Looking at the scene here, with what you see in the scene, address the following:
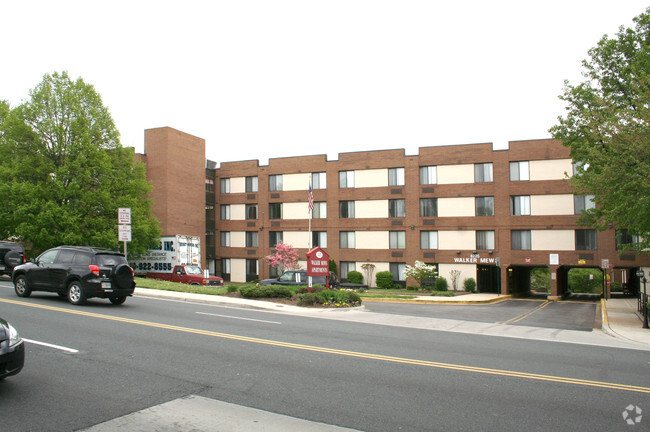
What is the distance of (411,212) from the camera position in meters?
45.9

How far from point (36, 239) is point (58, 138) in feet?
22.8

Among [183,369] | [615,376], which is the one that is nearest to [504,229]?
[615,376]

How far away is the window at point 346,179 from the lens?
48.5 m

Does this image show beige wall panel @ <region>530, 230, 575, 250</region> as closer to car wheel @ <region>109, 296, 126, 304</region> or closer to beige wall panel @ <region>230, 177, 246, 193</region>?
beige wall panel @ <region>230, 177, 246, 193</region>

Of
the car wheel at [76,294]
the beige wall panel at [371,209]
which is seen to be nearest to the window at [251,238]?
the beige wall panel at [371,209]

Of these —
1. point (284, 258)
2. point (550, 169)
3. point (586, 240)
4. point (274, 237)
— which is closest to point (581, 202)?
point (586, 240)

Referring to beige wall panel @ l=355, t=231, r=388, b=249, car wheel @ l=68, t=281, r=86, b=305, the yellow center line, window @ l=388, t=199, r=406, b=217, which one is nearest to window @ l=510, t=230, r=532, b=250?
window @ l=388, t=199, r=406, b=217

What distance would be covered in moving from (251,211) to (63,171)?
78.8 ft

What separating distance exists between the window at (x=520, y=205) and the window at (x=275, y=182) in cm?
2320

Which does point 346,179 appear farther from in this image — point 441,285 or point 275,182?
point 441,285

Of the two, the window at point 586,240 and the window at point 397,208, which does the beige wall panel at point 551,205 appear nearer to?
the window at point 586,240

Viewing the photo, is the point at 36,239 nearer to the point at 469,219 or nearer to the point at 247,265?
the point at 247,265

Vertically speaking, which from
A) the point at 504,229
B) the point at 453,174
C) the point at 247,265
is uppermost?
the point at 453,174

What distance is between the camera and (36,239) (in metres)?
31.2
